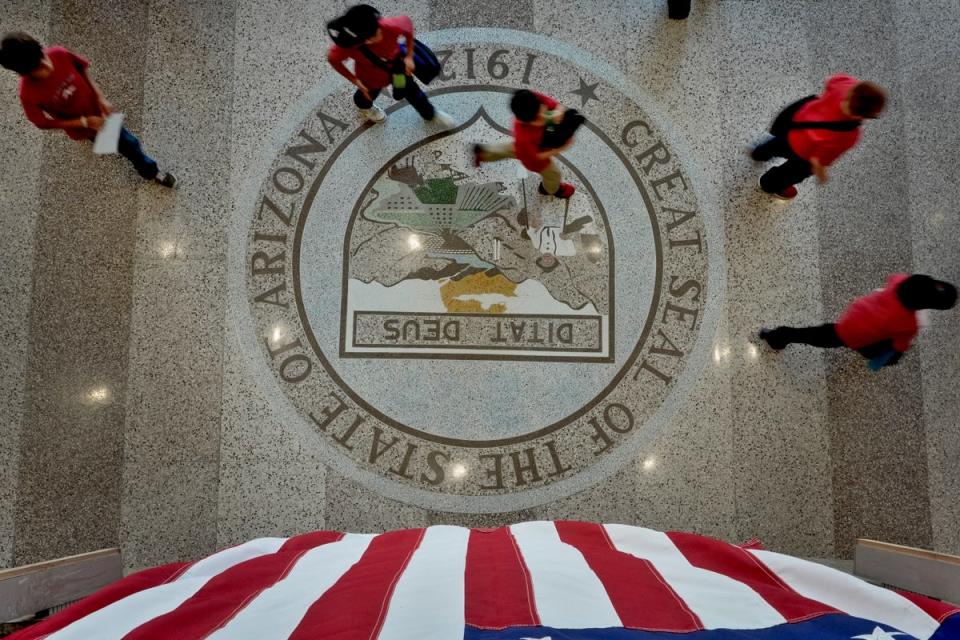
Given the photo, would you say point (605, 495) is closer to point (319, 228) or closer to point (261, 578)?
point (261, 578)

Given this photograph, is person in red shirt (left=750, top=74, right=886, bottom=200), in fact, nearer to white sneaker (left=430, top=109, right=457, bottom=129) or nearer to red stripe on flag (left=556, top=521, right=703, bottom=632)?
white sneaker (left=430, top=109, right=457, bottom=129)

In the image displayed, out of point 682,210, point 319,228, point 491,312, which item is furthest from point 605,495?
point 319,228

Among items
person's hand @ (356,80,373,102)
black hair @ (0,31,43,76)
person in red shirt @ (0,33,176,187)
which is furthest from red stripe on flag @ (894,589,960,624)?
black hair @ (0,31,43,76)

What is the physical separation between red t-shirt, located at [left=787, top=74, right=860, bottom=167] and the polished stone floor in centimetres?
62

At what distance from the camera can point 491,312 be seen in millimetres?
3207

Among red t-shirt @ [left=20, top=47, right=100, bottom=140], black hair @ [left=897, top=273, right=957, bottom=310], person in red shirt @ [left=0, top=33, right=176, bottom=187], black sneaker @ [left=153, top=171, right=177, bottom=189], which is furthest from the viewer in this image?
black sneaker @ [left=153, top=171, right=177, bottom=189]

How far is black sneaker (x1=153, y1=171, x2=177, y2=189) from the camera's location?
319 cm

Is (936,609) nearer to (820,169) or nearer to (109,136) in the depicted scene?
(820,169)

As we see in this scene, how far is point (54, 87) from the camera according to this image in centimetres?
262

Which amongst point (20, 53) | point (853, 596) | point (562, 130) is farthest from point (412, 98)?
point (853, 596)

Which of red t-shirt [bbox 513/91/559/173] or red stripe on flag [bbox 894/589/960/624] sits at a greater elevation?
red t-shirt [bbox 513/91/559/173]

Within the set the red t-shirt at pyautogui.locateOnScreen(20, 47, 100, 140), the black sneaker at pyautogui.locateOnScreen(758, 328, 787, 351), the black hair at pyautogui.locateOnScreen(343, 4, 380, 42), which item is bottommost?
the black sneaker at pyautogui.locateOnScreen(758, 328, 787, 351)

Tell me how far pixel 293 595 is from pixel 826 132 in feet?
9.27

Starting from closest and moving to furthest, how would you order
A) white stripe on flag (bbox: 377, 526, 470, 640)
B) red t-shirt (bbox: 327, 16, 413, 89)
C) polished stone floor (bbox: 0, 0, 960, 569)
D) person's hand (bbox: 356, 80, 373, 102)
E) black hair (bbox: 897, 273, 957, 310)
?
white stripe on flag (bbox: 377, 526, 470, 640) < black hair (bbox: 897, 273, 957, 310) < red t-shirt (bbox: 327, 16, 413, 89) < person's hand (bbox: 356, 80, 373, 102) < polished stone floor (bbox: 0, 0, 960, 569)
